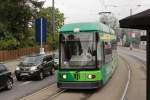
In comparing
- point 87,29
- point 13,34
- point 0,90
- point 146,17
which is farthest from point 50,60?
point 13,34

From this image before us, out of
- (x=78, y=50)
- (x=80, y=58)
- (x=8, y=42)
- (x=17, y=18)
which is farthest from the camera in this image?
(x=17, y=18)

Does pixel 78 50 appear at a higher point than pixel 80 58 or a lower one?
higher

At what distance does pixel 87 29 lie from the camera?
2003 cm

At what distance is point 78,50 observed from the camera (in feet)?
65.0

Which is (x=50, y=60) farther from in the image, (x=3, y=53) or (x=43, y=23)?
(x=3, y=53)

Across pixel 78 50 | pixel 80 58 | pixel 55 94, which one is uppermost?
pixel 78 50

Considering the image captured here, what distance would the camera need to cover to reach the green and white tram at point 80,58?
1942cm

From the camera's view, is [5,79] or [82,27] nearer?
[82,27]

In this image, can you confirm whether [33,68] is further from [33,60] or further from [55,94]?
[55,94]

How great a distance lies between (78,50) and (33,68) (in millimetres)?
7733

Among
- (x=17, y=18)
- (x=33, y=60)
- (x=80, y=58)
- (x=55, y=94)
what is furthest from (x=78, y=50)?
(x=17, y=18)

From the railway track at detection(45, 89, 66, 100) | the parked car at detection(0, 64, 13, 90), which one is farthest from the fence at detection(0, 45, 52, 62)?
the railway track at detection(45, 89, 66, 100)

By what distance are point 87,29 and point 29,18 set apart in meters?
47.7

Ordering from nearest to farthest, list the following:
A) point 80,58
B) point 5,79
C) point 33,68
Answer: point 80,58 → point 5,79 → point 33,68
